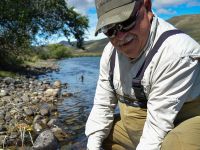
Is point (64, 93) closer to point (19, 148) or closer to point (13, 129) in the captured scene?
point (13, 129)

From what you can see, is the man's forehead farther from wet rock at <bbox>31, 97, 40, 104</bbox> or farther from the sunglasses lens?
wet rock at <bbox>31, 97, 40, 104</bbox>

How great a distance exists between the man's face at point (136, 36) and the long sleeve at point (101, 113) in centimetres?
66

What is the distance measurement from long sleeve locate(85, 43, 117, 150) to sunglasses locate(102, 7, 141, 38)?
2.54ft

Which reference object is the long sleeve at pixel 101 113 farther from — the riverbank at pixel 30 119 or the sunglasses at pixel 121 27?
the riverbank at pixel 30 119

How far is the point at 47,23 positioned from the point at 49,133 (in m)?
20.0

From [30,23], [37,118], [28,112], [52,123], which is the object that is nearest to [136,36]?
[52,123]

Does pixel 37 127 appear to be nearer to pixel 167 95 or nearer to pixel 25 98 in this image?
pixel 25 98

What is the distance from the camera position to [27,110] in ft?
37.4

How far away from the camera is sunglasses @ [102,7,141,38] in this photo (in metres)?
3.58

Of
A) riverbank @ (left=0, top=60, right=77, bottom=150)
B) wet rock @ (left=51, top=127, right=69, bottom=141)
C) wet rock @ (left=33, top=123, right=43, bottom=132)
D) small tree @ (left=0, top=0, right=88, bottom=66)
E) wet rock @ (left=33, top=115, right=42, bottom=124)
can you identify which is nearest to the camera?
riverbank @ (left=0, top=60, right=77, bottom=150)

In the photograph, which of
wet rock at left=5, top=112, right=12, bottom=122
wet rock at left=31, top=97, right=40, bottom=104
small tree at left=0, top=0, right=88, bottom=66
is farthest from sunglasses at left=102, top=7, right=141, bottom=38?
small tree at left=0, top=0, right=88, bottom=66

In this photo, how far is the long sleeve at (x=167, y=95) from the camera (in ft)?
11.7

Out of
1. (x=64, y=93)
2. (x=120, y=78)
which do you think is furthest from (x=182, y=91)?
(x=64, y=93)

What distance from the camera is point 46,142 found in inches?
307
